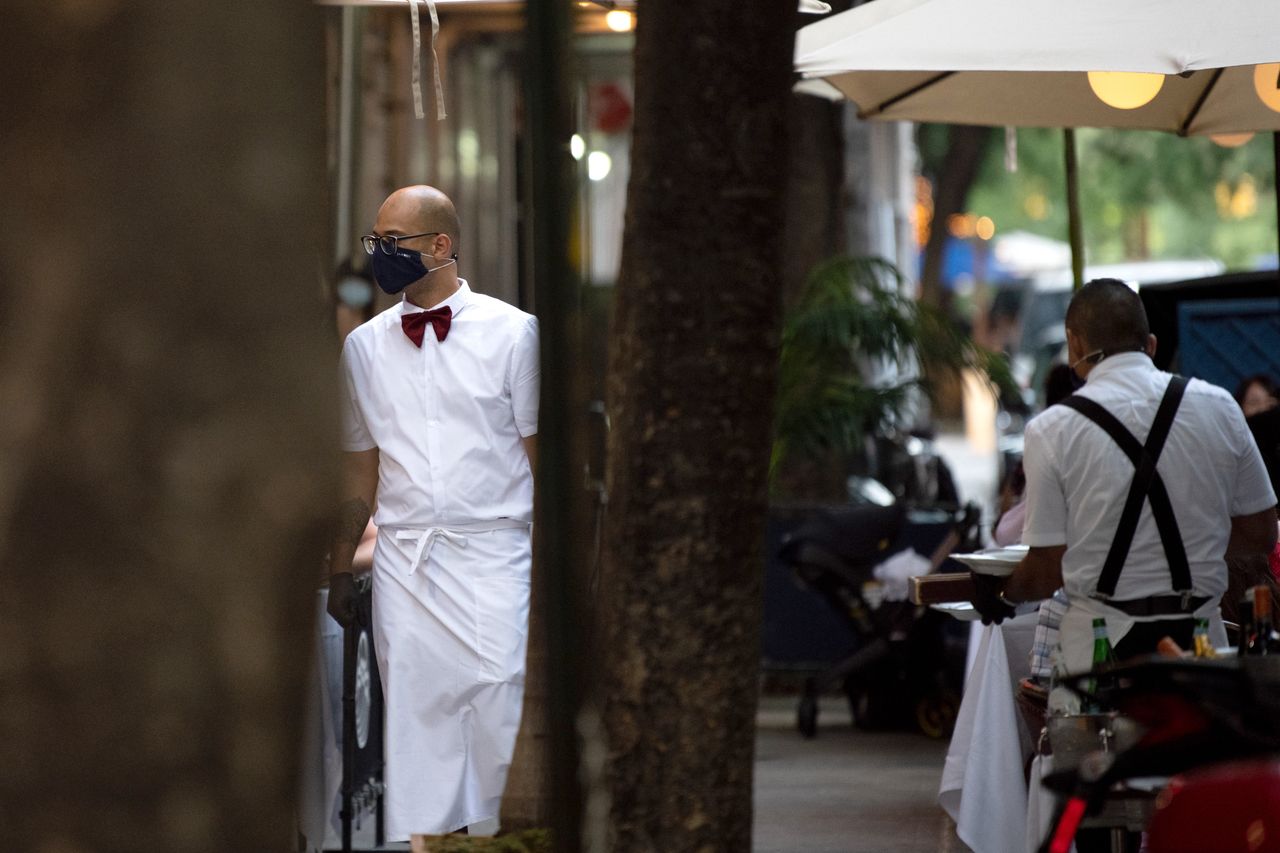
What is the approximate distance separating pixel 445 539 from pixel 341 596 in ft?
1.31

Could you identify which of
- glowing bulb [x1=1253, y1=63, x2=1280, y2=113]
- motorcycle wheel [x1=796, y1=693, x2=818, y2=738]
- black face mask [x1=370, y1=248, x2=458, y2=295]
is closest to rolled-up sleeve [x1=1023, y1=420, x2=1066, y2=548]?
black face mask [x1=370, y1=248, x2=458, y2=295]

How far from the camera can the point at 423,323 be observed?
18.7 ft

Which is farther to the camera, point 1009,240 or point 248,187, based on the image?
point 1009,240

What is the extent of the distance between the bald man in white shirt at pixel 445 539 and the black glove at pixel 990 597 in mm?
1351

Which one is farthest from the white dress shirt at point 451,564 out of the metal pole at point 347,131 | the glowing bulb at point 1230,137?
the metal pole at point 347,131

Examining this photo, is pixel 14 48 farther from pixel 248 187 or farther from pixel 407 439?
pixel 407 439

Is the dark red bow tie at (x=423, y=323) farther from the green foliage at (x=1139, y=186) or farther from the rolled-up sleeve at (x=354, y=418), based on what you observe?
the green foliage at (x=1139, y=186)

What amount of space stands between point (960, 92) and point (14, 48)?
20.3 ft

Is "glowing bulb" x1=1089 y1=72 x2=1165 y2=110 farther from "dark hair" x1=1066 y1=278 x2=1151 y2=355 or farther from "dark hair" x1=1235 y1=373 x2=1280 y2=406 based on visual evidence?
"dark hair" x1=1066 y1=278 x2=1151 y2=355

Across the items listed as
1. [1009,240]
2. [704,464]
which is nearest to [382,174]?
[704,464]

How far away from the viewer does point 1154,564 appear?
4.80 m

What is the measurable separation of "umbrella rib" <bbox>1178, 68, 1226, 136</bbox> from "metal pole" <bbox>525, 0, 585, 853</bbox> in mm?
6083

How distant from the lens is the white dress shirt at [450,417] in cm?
563

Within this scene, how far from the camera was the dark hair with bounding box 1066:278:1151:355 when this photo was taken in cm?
503
